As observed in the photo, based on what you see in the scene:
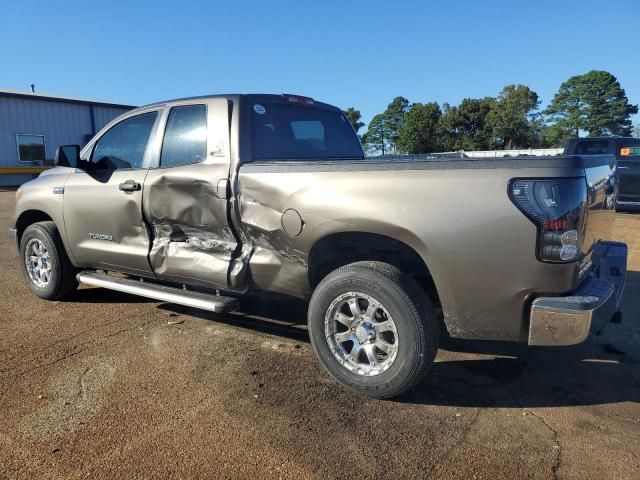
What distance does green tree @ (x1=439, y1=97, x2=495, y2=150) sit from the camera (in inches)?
2090

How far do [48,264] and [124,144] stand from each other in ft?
5.38

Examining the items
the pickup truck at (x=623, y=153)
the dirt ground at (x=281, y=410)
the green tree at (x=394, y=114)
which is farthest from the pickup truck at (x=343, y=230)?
the green tree at (x=394, y=114)

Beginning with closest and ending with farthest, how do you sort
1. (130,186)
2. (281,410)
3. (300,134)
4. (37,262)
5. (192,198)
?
(281,410), (192,198), (130,186), (300,134), (37,262)

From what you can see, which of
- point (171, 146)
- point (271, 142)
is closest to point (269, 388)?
point (271, 142)

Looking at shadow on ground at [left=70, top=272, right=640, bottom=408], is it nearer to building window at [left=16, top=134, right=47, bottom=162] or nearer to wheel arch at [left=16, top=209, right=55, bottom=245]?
wheel arch at [left=16, top=209, right=55, bottom=245]

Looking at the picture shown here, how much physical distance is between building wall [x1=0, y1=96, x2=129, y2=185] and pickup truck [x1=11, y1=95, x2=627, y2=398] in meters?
24.4

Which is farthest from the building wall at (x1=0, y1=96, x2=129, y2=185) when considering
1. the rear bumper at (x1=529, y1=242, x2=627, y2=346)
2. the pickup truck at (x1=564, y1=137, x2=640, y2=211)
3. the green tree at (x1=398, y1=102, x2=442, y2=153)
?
the green tree at (x1=398, y1=102, x2=442, y2=153)

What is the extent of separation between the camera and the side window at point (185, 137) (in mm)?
4051

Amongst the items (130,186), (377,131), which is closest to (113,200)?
(130,186)

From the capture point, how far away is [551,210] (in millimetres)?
2629

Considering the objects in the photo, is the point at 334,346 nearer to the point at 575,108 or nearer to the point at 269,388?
the point at 269,388

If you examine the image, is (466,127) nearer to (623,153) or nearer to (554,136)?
(554,136)

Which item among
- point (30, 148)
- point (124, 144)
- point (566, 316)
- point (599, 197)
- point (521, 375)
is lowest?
point (521, 375)

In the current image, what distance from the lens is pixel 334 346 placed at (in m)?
3.31
